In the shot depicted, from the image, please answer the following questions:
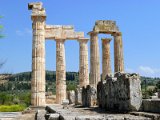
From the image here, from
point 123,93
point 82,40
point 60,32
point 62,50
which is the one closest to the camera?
point 123,93

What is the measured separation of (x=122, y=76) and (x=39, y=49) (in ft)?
64.4

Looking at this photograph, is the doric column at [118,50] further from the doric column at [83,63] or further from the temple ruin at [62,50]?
the doric column at [83,63]

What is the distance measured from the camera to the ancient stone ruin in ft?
46.6

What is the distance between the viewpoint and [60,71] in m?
44.8

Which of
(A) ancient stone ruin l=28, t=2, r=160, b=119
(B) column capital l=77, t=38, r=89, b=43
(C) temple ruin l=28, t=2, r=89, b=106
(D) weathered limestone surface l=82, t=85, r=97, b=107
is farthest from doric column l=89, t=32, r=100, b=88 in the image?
(D) weathered limestone surface l=82, t=85, r=97, b=107

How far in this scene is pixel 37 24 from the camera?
3394 centimetres

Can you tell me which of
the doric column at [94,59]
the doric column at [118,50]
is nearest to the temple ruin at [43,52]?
the doric column at [94,59]

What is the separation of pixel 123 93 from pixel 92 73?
27.3m

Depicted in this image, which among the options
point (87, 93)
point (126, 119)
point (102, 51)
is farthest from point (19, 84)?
point (126, 119)

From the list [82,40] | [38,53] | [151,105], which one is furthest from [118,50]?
[151,105]

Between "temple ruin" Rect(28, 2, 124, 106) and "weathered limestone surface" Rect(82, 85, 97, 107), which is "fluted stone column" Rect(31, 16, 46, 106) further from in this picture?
"weathered limestone surface" Rect(82, 85, 97, 107)

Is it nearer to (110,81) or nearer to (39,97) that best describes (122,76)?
(110,81)

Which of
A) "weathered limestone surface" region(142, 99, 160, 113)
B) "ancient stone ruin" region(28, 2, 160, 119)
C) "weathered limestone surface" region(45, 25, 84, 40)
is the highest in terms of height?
"weathered limestone surface" region(45, 25, 84, 40)

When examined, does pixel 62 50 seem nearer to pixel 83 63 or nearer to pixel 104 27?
pixel 83 63
